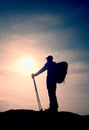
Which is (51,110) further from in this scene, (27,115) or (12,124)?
(12,124)

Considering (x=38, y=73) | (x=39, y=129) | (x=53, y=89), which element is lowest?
(x=39, y=129)

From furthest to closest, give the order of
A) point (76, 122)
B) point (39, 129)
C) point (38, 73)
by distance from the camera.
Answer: point (38, 73) < point (76, 122) < point (39, 129)

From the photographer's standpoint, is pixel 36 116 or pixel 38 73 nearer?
pixel 36 116

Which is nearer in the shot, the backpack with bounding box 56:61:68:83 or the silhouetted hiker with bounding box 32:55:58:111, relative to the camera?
the silhouetted hiker with bounding box 32:55:58:111

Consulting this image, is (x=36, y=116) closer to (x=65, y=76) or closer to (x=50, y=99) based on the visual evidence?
(x=50, y=99)

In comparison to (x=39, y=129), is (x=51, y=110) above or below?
above

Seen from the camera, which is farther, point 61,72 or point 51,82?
point 61,72

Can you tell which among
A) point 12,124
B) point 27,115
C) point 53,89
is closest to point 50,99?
point 53,89

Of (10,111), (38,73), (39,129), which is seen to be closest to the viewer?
(39,129)

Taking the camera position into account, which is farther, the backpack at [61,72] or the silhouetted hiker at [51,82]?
the backpack at [61,72]

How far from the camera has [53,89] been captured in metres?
16.6

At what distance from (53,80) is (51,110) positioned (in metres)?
2.14

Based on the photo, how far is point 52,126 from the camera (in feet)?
47.8

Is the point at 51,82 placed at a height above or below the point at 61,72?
below
